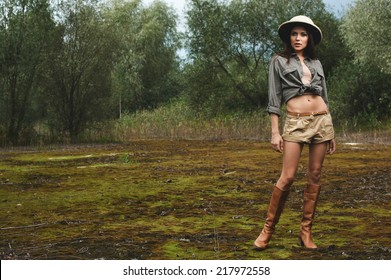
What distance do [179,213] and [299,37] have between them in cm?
265

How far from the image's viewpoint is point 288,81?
4.37 meters

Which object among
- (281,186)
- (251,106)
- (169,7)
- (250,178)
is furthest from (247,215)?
(169,7)

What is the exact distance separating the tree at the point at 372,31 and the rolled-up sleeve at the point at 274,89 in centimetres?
2136

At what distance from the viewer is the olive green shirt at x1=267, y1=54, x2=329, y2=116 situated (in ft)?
14.2

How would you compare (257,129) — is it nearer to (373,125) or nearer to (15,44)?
(373,125)

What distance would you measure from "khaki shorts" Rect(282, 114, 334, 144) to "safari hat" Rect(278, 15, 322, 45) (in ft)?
2.22

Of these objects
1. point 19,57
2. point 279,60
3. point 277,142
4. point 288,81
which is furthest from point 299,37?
point 19,57

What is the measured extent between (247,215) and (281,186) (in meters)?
1.72

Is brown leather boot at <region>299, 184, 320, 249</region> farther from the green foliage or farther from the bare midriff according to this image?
the green foliage

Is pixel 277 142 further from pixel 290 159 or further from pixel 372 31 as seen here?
pixel 372 31

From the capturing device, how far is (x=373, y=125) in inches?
1048

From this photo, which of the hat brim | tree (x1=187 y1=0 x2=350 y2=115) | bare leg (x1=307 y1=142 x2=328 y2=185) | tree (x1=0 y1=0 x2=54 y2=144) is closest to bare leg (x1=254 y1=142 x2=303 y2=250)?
bare leg (x1=307 y1=142 x2=328 y2=185)

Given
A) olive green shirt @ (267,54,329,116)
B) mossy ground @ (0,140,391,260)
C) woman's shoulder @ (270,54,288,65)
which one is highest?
woman's shoulder @ (270,54,288,65)

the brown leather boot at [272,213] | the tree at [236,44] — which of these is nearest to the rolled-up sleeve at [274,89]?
the brown leather boot at [272,213]
